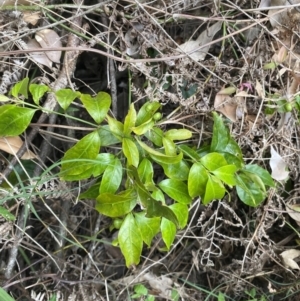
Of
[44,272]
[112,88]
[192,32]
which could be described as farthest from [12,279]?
[192,32]

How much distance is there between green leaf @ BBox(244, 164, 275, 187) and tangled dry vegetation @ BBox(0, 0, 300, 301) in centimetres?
5

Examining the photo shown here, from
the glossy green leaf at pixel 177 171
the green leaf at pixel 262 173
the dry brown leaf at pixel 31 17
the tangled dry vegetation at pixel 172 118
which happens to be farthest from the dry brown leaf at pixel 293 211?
the dry brown leaf at pixel 31 17

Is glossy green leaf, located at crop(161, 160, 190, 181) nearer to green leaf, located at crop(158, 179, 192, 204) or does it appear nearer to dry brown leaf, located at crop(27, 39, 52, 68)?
green leaf, located at crop(158, 179, 192, 204)

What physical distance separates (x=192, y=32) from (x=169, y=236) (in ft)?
1.73

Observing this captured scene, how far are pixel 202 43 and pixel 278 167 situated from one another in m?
0.36

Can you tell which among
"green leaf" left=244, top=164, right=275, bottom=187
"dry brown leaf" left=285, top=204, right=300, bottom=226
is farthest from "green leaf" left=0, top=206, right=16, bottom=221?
"dry brown leaf" left=285, top=204, right=300, bottom=226

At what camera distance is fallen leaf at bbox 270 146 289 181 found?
1.11 m

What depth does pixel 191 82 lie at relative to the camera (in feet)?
3.58

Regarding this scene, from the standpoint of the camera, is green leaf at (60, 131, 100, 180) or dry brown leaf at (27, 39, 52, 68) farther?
dry brown leaf at (27, 39, 52, 68)

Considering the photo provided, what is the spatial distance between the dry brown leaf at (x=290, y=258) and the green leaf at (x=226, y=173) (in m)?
0.36

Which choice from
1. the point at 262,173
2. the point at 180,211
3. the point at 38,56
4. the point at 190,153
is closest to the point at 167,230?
the point at 180,211

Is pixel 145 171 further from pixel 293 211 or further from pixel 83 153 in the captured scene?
pixel 293 211

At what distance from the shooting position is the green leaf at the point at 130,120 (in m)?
0.89

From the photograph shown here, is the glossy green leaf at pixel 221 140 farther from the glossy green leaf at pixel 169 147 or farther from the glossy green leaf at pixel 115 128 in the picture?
the glossy green leaf at pixel 115 128
